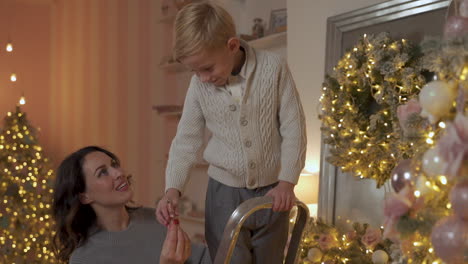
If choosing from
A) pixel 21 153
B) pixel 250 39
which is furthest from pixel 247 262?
pixel 21 153

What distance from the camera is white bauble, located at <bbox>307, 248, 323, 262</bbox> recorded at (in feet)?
8.60

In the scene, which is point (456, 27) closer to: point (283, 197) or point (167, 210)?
point (283, 197)

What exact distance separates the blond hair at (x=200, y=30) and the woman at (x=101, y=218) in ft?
2.15

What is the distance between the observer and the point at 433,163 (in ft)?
2.18

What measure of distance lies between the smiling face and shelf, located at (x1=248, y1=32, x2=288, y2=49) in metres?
1.98

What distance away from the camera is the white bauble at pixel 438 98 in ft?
2.22

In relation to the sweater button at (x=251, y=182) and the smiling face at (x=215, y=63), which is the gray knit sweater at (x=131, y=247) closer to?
the sweater button at (x=251, y=182)

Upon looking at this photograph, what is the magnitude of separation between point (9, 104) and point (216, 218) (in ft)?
14.3

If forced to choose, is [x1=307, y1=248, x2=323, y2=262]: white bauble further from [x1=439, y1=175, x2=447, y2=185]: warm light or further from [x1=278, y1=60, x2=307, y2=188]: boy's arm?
[x1=439, y1=175, x2=447, y2=185]: warm light

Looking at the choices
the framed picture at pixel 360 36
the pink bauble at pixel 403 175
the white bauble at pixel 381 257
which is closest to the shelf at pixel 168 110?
the framed picture at pixel 360 36

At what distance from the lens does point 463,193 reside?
0.63 m

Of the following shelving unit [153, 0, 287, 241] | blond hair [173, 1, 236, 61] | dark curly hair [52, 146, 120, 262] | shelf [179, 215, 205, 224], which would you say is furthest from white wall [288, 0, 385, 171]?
blond hair [173, 1, 236, 61]

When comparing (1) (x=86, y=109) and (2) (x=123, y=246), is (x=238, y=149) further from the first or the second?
(1) (x=86, y=109)

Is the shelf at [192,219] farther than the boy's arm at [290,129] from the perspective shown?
Yes
